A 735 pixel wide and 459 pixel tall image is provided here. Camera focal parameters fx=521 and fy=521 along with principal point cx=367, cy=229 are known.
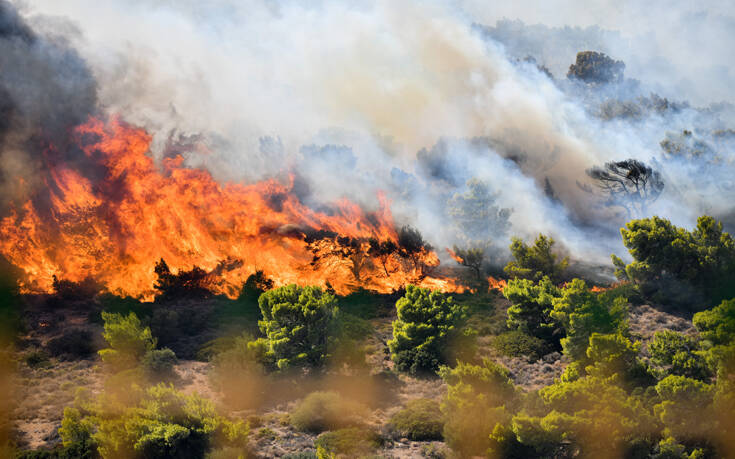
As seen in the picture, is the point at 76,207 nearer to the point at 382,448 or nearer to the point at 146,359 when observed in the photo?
the point at 146,359

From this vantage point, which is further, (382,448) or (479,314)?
(479,314)

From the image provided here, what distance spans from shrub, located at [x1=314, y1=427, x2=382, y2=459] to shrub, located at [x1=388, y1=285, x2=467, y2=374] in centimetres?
839

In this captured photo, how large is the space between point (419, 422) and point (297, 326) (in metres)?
10.5

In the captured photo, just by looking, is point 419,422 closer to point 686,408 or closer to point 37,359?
point 686,408

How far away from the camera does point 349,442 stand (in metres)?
25.0

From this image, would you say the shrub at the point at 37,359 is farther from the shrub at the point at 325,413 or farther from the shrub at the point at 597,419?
the shrub at the point at 597,419

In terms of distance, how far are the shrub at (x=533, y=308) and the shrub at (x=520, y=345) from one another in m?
0.70

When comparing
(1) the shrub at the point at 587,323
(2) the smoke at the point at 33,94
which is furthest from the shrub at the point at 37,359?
(1) the shrub at the point at 587,323

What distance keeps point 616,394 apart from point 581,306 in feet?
30.6

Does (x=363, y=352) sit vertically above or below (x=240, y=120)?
below

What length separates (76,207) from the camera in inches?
1666

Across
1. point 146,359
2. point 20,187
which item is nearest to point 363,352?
point 146,359

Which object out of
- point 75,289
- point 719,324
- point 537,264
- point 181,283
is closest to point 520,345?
point 537,264

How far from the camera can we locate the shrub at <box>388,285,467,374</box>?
3412 centimetres
